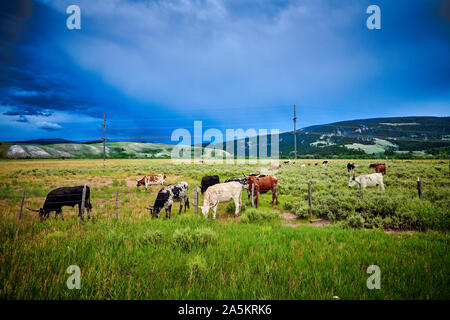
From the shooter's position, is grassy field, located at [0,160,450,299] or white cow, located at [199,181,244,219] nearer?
grassy field, located at [0,160,450,299]

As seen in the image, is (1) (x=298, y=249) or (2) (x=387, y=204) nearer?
(1) (x=298, y=249)

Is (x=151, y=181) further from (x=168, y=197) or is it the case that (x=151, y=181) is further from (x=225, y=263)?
(x=225, y=263)

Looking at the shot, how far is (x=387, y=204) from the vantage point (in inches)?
359

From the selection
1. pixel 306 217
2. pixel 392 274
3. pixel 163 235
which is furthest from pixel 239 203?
pixel 392 274

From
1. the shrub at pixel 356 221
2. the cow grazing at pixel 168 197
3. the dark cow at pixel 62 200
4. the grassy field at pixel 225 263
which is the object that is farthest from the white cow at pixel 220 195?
the dark cow at pixel 62 200

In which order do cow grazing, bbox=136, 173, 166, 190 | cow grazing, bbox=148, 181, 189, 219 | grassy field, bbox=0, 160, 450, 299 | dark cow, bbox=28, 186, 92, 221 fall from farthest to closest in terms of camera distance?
cow grazing, bbox=136, 173, 166, 190 → cow grazing, bbox=148, 181, 189, 219 → dark cow, bbox=28, 186, 92, 221 → grassy field, bbox=0, 160, 450, 299

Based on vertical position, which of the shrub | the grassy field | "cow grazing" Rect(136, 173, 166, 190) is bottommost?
the shrub

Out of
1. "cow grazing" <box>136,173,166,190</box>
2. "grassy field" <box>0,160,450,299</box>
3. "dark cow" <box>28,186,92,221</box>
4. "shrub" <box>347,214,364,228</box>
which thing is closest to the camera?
"grassy field" <box>0,160,450,299</box>

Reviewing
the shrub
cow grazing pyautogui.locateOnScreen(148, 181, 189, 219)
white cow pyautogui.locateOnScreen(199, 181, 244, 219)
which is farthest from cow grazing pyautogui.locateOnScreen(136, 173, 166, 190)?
the shrub

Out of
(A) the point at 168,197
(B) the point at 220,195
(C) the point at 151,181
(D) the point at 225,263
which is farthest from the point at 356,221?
(C) the point at 151,181

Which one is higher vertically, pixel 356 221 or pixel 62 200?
pixel 62 200

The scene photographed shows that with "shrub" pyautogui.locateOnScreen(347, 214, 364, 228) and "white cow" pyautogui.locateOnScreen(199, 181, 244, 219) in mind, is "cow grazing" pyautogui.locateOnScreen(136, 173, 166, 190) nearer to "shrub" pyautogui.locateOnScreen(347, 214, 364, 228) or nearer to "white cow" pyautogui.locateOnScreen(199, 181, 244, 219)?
"white cow" pyautogui.locateOnScreen(199, 181, 244, 219)

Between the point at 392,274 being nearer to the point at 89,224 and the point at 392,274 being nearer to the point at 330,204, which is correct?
the point at 330,204
